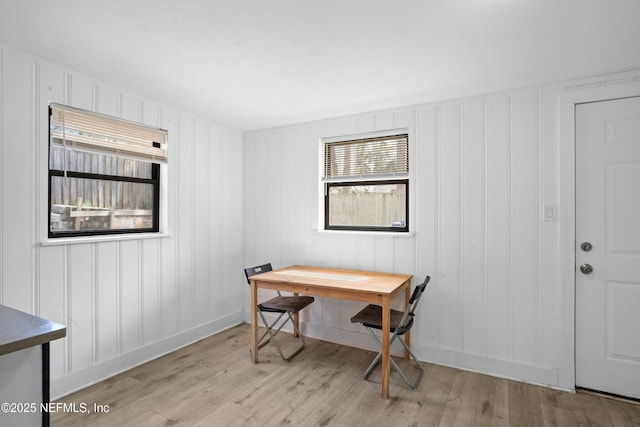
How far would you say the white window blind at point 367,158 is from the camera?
3.32 m

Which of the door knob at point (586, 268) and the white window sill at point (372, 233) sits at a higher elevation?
the white window sill at point (372, 233)

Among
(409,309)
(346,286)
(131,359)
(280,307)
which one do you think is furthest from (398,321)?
(131,359)

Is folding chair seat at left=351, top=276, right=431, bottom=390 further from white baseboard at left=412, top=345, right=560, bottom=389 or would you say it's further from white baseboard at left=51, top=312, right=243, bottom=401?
white baseboard at left=51, top=312, right=243, bottom=401

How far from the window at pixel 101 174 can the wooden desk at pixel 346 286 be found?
1293mm

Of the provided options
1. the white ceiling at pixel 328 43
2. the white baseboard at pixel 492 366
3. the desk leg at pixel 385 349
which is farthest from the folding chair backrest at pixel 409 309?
the white ceiling at pixel 328 43

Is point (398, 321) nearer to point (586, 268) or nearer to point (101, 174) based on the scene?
point (586, 268)

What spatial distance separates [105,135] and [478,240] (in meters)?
3.28

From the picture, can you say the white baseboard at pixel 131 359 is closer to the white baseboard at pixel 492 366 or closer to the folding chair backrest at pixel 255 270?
the folding chair backrest at pixel 255 270

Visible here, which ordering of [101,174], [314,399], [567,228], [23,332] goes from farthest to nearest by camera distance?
[101,174]
[567,228]
[314,399]
[23,332]

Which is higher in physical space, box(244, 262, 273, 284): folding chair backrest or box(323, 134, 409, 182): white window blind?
box(323, 134, 409, 182): white window blind

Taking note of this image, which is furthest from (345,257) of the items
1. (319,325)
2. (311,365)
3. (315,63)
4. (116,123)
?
(116,123)

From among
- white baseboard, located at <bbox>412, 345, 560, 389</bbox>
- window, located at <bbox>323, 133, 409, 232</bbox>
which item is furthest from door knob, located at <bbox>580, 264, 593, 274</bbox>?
window, located at <bbox>323, 133, 409, 232</bbox>

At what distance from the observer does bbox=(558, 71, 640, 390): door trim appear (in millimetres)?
2551

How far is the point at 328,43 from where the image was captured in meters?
2.07
